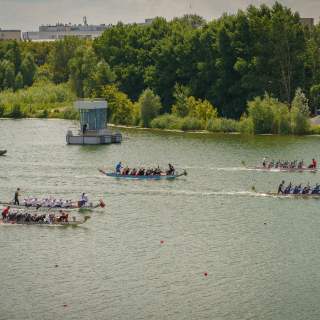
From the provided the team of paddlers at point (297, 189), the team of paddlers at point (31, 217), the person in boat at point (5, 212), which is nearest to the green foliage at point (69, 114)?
the team of paddlers at point (297, 189)

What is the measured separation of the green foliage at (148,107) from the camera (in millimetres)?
115125

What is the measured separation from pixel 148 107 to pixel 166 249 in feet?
252

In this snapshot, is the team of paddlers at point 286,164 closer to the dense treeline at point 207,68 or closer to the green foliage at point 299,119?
the green foliage at point 299,119

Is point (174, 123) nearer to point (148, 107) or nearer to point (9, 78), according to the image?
point (148, 107)

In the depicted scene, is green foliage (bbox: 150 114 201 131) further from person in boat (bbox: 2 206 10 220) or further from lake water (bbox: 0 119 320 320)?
person in boat (bbox: 2 206 10 220)

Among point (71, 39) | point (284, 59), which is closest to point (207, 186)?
point (284, 59)

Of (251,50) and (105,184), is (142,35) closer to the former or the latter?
(251,50)

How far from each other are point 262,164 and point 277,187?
1025 cm

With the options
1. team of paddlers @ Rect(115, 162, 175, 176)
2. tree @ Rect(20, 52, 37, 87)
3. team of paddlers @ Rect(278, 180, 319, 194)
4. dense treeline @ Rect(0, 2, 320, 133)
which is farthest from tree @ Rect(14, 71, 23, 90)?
team of paddlers @ Rect(278, 180, 319, 194)

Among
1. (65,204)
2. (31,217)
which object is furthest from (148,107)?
(31,217)

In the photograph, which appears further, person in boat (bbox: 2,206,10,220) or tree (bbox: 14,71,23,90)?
tree (bbox: 14,71,23,90)

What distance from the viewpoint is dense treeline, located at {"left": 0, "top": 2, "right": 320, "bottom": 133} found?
106 m

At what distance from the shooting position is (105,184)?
2406 inches

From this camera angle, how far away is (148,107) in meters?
116
